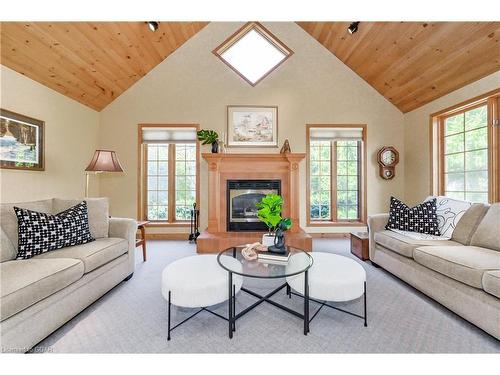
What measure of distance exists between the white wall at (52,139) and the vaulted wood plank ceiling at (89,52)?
155 mm

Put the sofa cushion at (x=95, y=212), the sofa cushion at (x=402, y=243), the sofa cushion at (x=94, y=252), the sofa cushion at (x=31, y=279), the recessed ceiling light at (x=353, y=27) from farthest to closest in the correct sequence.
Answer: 1. the recessed ceiling light at (x=353, y=27)
2. the sofa cushion at (x=95, y=212)
3. the sofa cushion at (x=402, y=243)
4. the sofa cushion at (x=94, y=252)
5. the sofa cushion at (x=31, y=279)

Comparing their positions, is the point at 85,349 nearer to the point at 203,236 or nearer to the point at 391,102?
the point at 203,236

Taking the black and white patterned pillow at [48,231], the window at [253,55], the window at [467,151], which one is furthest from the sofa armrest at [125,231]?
the window at [467,151]

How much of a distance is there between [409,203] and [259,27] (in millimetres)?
4218

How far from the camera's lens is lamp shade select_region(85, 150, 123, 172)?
2.96 metres

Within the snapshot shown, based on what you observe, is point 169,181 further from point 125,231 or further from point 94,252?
point 94,252

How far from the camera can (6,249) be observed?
1.70 metres

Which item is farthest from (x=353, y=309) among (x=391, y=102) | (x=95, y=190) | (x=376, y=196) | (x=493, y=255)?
(x=95, y=190)

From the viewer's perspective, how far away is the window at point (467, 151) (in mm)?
2859

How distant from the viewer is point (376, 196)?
4242 mm

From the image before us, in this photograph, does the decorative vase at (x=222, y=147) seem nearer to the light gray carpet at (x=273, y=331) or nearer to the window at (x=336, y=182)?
the window at (x=336, y=182)

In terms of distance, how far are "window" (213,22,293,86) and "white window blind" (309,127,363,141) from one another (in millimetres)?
1442

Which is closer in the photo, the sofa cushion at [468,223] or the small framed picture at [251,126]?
the sofa cushion at [468,223]

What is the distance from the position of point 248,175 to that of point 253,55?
7.54 feet
